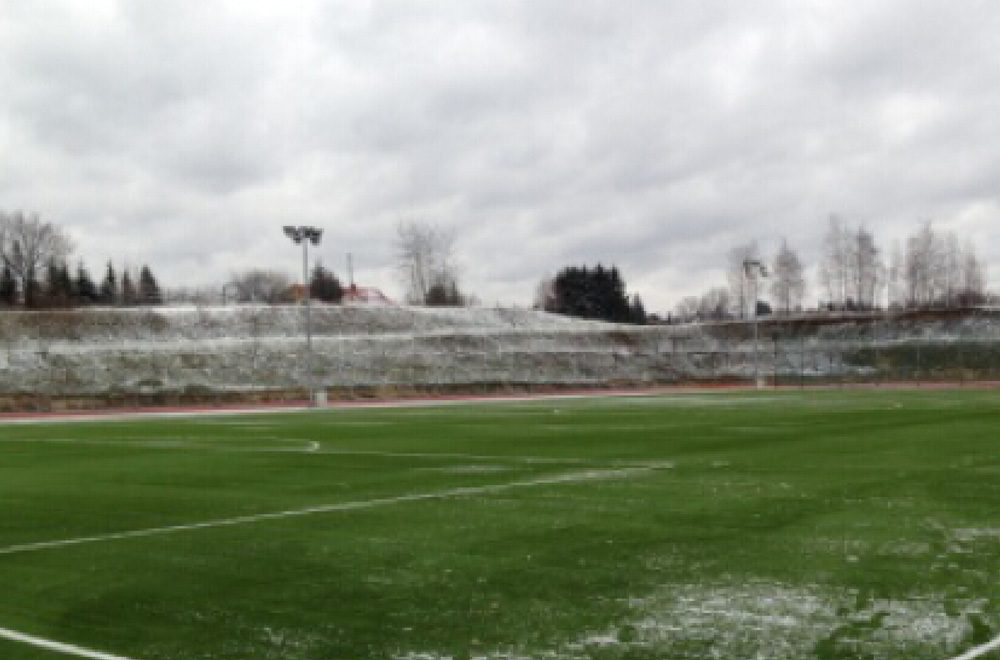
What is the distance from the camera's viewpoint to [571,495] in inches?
550

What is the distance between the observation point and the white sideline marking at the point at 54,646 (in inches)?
252

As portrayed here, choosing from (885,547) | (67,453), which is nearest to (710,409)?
(67,453)

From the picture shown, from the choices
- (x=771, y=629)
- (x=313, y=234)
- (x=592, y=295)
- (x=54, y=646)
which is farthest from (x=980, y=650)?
(x=592, y=295)

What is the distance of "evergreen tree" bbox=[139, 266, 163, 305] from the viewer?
472ft

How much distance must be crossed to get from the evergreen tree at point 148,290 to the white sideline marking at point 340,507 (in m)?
134

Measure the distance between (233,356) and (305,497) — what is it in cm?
7470

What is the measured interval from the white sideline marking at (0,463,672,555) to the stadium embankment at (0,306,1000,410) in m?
49.6

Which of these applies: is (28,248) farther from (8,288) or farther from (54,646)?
(54,646)

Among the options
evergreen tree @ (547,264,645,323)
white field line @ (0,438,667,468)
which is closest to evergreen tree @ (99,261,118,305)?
evergreen tree @ (547,264,645,323)

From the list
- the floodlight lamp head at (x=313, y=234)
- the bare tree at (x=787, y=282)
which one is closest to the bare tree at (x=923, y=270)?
the bare tree at (x=787, y=282)

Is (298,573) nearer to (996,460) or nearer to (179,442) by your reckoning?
(996,460)

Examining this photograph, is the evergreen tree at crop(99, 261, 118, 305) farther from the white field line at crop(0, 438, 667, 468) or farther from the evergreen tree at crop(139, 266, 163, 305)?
the white field line at crop(0, 438, 667, 468)

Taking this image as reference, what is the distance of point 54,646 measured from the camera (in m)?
6.67

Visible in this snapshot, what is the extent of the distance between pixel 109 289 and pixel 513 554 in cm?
14938
